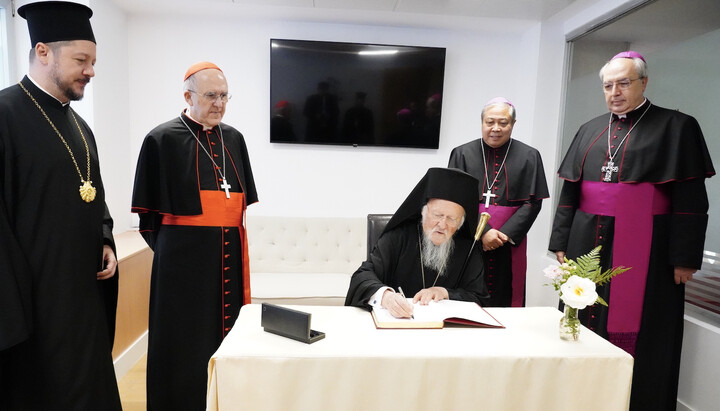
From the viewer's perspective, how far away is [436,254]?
92.0 inches

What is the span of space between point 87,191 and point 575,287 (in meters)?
2.01

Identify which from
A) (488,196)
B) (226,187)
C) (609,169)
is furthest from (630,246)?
(226,187)

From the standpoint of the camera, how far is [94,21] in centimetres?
365

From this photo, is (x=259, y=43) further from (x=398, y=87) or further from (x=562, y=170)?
(x=562, y=170)

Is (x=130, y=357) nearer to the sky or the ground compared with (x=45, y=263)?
nearer to the ground

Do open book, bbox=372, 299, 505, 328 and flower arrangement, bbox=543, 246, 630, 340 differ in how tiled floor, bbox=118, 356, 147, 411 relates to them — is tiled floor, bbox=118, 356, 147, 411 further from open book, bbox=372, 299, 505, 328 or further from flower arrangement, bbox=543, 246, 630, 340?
flower arrangement, bbox=543, 246, 630, 340

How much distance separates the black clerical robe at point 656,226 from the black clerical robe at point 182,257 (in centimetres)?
216

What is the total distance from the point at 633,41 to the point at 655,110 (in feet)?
5.27

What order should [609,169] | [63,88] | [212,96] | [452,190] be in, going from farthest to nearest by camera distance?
[609,169], [212,96], [452,190], [63,88]

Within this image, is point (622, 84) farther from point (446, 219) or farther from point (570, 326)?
point (570, 326)

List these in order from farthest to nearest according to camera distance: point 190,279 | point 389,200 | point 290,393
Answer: point 389,200
point 190,279
point 290,393

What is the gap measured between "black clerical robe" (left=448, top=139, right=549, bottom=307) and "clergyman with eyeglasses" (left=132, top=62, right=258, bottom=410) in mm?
1670

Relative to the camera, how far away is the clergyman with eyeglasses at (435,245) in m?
2.20

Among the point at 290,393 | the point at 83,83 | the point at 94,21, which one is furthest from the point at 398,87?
the point at 290,393
